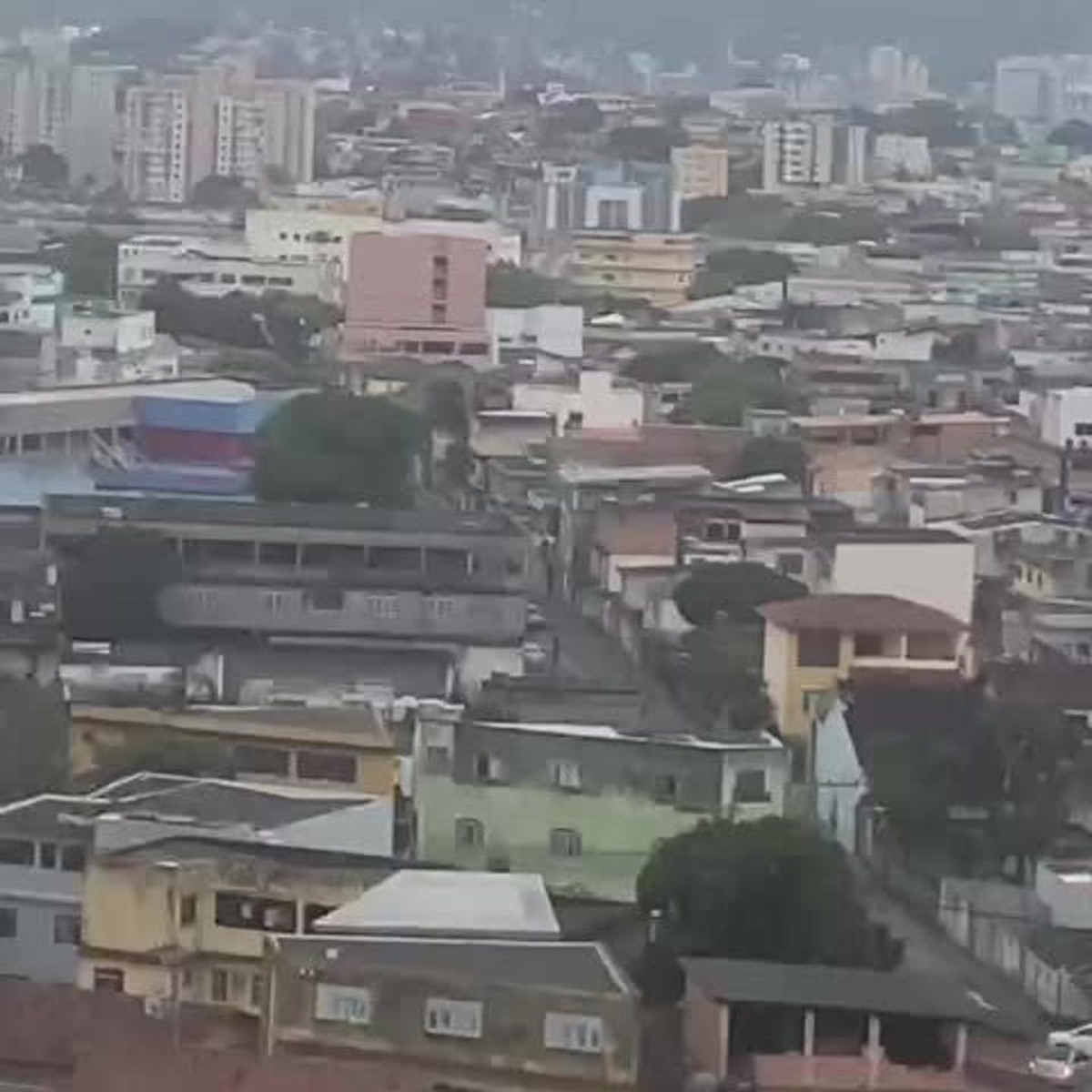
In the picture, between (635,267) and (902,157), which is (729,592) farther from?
(902,157)

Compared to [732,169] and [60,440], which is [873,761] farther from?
[732,169]

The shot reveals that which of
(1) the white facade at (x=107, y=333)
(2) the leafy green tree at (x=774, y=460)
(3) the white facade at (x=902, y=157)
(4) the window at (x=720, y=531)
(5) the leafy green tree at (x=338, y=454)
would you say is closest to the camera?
(4) the window at (x=720, y=531)

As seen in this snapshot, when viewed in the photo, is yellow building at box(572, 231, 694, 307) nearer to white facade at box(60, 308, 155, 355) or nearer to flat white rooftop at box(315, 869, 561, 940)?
white facade at box(60, 308, 155, 355)

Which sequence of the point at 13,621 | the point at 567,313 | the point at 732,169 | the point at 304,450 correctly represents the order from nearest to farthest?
1. the point at 13,621
2. the point at 304,450
3. the point at 567,313
4. the point at 732,169

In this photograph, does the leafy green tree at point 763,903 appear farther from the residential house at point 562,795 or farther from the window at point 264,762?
the window at point 264,762

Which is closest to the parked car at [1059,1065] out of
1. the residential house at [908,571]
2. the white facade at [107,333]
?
the residential house at [908,571]

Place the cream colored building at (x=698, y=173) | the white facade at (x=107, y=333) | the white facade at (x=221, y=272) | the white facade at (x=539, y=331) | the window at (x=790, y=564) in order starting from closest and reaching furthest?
the window at (x=790, y=564) → the white facade at (x=107, y=333) → the white facade at (x=539, y=331) → the white facade at (x=221, y=272) → the cream colored building at (x=698, y=173)

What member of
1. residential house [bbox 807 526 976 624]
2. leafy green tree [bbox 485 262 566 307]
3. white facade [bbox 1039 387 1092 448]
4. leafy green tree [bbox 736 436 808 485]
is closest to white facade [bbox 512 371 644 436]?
leafy green tree [bbox 736 436 808 485]

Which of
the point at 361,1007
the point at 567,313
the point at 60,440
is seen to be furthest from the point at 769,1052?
the point at 567,313
